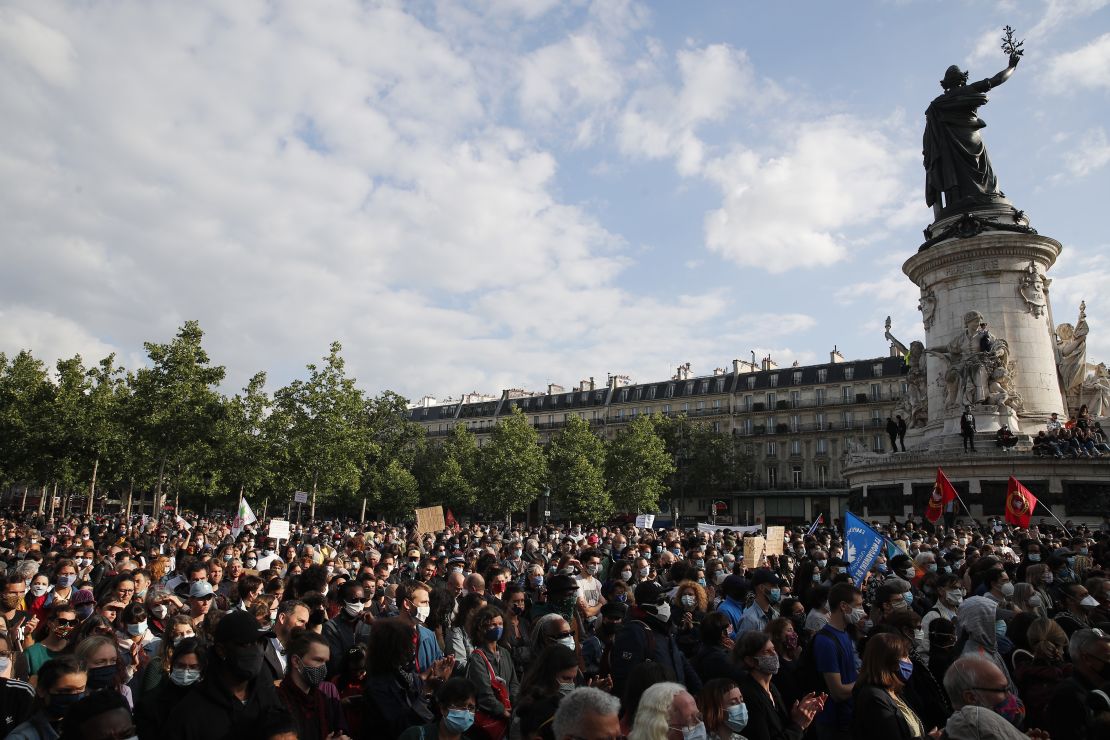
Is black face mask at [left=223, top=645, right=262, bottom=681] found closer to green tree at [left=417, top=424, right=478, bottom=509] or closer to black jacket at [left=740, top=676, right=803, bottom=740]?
black jacket at [left=740, top=676, right=803, bottom=740]

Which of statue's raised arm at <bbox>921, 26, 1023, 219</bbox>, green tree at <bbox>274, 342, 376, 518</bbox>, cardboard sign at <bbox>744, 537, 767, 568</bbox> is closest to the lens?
cardboard sign at <bbox>744, 537, 767, 568</bbox>

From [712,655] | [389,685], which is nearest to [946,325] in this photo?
[712,655]

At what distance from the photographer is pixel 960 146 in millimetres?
30250

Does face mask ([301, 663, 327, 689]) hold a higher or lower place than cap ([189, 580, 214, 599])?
lower

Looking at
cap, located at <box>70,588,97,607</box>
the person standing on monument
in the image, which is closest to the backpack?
cap, located at <box>70,588,97,607</box>

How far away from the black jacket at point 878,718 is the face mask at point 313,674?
324 cm

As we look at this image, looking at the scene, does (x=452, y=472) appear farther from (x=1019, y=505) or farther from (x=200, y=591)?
(x=200, y=591)

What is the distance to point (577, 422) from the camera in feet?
209

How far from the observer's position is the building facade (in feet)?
215

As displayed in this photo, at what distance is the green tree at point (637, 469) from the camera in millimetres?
61969

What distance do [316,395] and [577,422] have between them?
2920 cm

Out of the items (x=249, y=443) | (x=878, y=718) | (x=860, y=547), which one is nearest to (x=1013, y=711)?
(x=878, y=718)

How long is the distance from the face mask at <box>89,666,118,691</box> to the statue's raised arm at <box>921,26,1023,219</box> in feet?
105

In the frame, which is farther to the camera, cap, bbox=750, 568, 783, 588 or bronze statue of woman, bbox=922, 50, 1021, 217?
bronze statue of woman, bbox=922, 50, 1021, 217
